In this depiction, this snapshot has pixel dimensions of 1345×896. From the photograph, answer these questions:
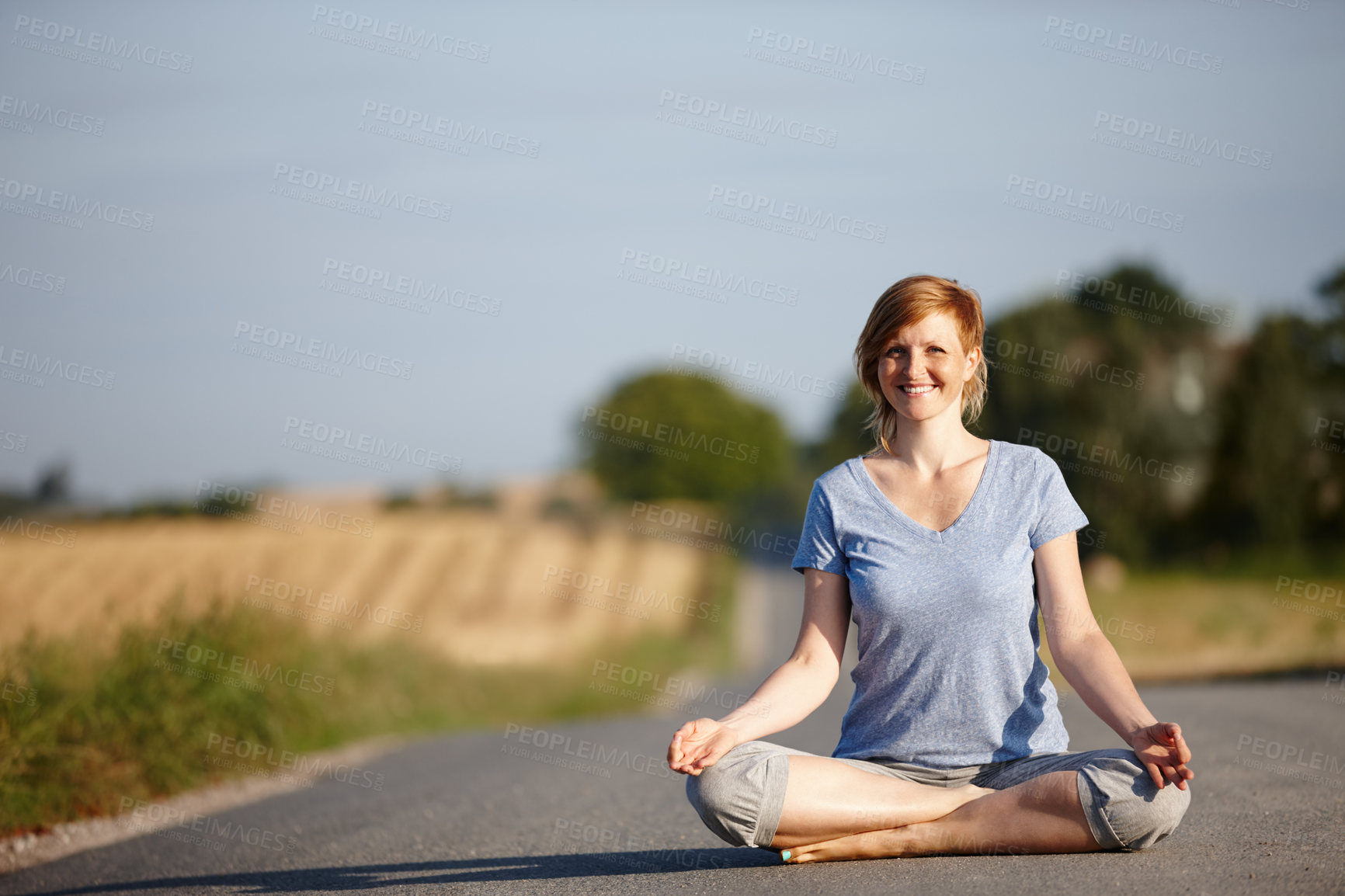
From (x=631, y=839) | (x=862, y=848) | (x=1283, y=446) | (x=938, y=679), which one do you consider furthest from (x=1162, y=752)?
(x=1283, y=446)

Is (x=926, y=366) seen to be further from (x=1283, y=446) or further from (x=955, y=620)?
(x=1283, y=446)

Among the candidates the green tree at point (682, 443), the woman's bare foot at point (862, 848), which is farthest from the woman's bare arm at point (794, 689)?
the green tree at point (682, 443)

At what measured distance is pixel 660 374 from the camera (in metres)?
93.2

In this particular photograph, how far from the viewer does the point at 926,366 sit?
11.1ft

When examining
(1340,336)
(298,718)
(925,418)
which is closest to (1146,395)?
(1340,336)

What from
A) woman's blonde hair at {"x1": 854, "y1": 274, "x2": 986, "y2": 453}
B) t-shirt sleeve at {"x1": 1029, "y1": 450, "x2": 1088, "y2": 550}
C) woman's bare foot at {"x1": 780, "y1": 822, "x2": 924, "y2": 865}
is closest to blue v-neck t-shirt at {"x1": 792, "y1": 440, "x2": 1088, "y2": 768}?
t-shirt sleeve at {"x1": 1029, "y1": 450, "x2": 1088, "y2": 550}

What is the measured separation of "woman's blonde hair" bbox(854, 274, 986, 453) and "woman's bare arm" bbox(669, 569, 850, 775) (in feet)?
1.72

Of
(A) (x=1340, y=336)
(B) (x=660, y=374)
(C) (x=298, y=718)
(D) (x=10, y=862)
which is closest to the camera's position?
(D) (x=10, y=862)

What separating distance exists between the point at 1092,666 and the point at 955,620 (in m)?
0.39

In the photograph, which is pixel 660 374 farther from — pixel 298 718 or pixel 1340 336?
pixel 298 718

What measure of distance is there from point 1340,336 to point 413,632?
2663 cm

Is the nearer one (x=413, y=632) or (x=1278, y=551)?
(x=413, y=632)

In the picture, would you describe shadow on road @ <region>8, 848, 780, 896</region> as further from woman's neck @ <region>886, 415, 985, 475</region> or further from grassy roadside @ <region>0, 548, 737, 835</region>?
grassy roadside @ <region>0, 548, 737, 835</region>

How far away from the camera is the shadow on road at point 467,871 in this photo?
12.5 feet
